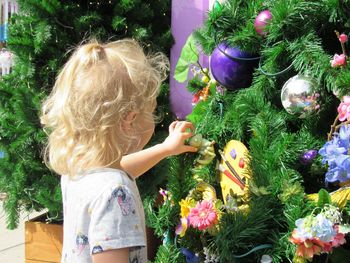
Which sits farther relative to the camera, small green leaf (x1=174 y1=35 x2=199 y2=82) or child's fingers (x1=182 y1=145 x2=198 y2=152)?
small green leaf (x1=174 y1=35 x2=199 y2=82)

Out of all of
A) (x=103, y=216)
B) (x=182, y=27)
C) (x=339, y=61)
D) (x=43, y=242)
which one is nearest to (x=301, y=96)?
(x=339, y=61)

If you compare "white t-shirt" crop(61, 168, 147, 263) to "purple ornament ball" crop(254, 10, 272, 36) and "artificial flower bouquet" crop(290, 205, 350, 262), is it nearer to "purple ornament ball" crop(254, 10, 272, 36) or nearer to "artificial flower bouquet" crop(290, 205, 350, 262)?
"artificial flower bouquet" crop(290, 205, 350, 262)

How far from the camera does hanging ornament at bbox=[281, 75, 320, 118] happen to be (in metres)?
1.42

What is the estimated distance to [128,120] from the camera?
1.24 metres

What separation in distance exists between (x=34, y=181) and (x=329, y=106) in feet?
5.72

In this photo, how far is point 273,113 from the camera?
1576 millimetres

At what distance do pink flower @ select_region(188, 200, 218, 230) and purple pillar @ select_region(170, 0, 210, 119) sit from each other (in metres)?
1.42

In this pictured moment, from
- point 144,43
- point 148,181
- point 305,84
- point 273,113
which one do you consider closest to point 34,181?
point 148,181

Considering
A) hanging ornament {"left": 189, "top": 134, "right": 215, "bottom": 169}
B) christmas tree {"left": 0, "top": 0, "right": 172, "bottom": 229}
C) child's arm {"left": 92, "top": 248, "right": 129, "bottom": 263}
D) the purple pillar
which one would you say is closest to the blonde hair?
child's arm {"left": 92, "top": 248, "right": 129, "bottom": 263}

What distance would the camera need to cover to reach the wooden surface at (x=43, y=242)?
9.11 feet

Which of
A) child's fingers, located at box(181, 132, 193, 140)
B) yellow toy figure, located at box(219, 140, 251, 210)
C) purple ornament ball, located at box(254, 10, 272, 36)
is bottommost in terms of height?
yellow toy figure, located at box(219, 140, 251, 210)

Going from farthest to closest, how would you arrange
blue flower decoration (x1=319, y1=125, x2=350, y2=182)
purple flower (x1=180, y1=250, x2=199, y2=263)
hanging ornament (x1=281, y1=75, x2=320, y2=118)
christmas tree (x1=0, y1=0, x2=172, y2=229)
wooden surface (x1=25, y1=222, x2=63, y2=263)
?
wooden surface (x1=25, y1=222, x2=63, y2=263) → christmas tree (x1=0, y1=0, x2=172, y2=229) → purple flower (x1=180, y1=250, x2=199, y2=263) → hanging ornament (x1=281, y1=75, x2=320, y2=118) → blue flower decoration (x1=319, y1=125, x2=350, y2=182)

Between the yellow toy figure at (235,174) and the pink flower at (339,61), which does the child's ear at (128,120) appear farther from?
the pink flower at (339,61)

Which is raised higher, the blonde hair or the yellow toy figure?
the blonde hair
